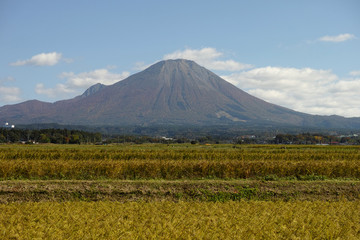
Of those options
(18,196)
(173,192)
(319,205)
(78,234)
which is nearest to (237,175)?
(173,192)

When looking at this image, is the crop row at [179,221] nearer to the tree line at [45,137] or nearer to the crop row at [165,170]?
the crop row at [165,170]

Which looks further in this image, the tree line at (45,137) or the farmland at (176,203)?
the tree line at (45,137)

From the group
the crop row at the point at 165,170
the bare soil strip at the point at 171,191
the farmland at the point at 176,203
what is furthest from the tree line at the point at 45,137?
the bare soil strip at the point at 171,191

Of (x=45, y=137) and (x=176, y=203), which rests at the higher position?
(x=45, y=137)

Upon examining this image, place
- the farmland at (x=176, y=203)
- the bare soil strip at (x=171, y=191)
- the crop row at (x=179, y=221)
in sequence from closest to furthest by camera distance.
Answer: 1. the crop row at (x=179, y=221)
2. the farmland at (x=176, y=203)
3. the bare soil strip at (x=171, y=191)

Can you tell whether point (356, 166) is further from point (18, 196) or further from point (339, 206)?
point (18, 196)

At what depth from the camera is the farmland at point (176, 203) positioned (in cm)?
1095

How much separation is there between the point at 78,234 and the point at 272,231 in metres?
5.18

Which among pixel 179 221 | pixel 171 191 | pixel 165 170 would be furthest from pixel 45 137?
pixel 179 221

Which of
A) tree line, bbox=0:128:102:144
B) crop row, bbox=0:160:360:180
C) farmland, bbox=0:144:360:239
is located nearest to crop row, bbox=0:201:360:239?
farmland, bbox=0:144:360:239

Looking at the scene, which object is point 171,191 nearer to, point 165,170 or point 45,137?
point 165,170

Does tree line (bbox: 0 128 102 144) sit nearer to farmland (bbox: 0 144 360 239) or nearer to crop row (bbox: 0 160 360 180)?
crop row (bbox: 0 160 360 180)

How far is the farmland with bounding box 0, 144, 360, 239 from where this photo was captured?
35.9ft

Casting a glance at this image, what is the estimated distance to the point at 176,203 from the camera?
50.9 feet
